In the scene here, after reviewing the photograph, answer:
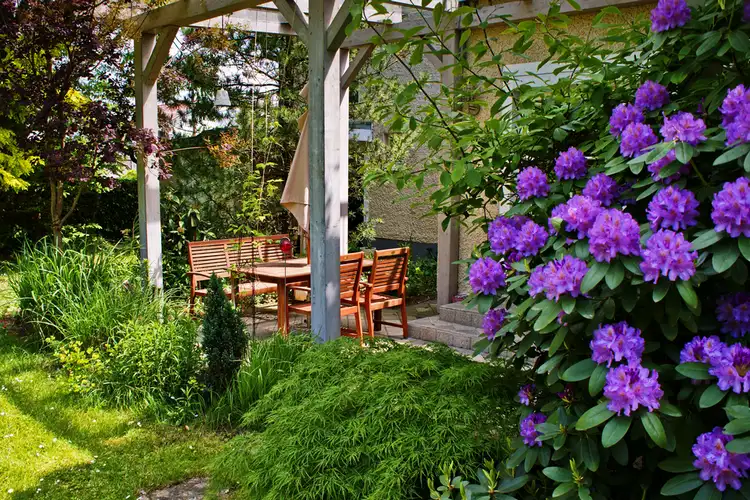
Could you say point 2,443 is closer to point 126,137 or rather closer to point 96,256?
point 96,256

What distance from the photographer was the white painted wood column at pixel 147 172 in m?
6.77

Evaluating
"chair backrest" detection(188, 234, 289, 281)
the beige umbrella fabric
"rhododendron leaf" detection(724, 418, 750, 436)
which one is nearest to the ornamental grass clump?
"rhododendron leaf" detection(724, 418, 750, 436)

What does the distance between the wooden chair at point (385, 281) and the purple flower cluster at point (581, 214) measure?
13.8 feet

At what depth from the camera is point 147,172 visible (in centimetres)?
676

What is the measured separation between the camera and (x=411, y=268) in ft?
31.1

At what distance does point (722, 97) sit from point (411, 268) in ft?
25.6

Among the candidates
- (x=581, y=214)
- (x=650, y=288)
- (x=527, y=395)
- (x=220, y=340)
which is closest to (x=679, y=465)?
(x=650, y=288)

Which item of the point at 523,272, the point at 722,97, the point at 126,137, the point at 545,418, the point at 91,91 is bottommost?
the point at 545,418

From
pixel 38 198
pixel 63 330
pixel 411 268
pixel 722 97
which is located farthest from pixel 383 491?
pixel 38 198

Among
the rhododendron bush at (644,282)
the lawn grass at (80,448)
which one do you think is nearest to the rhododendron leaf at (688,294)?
the rhododendron bush at (644,282)

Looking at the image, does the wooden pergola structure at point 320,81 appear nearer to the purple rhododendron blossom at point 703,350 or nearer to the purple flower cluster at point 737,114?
the purple flower cluster at point 737,114

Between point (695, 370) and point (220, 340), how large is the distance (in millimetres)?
3462

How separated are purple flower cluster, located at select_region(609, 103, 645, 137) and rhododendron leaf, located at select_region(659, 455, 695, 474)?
90cm

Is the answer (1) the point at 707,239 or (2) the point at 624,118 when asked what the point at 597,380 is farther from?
(2) the point at 624,118
